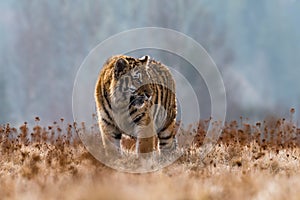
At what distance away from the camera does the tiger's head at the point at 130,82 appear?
8211mm

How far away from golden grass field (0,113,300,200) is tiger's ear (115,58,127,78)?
1618mm

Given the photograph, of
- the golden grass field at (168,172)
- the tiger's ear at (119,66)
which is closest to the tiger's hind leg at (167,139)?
the golden grass field at (168,172)

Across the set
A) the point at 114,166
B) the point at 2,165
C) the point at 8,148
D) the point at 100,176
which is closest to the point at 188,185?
the point at 100,176

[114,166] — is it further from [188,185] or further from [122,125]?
[188,185]

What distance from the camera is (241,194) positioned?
5.07m

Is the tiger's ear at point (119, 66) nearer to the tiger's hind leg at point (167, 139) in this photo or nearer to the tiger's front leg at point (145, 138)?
the tiger's front leg at point (145, 138)

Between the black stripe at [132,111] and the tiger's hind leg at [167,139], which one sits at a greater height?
the black stripe at [132,111]

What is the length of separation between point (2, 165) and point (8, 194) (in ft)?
12.7

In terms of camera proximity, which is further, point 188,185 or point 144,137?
point 144,137

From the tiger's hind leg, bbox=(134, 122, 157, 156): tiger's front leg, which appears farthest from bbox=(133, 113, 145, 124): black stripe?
the tiger's hind leg

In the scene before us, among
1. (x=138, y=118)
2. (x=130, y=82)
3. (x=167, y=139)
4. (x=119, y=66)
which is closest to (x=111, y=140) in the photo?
(x=138, y=118)

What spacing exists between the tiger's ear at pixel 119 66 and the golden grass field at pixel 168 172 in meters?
1.62

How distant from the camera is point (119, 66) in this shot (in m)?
8.17

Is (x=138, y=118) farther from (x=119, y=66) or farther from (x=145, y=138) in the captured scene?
(x=119, y=66)
